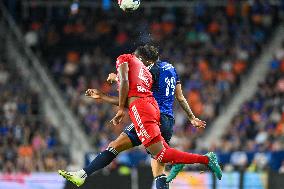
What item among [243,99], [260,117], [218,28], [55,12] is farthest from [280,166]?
[55,12]

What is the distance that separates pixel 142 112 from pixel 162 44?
16253mm

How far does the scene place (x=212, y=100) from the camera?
2702 centimetres

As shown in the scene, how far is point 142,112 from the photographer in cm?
1241

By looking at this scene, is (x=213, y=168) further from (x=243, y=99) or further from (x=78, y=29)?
(x=78, y=29)

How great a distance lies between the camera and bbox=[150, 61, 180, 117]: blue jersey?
13125 millimetres

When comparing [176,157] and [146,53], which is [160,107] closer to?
[146,53]

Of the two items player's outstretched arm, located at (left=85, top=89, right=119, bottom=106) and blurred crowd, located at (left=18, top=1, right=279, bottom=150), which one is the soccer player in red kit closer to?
player's outstretched arm, located at (left=85, top=89, right=119, bottom=106)

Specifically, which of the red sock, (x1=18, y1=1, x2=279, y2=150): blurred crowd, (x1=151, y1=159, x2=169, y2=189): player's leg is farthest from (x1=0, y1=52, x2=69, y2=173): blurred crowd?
the red sock

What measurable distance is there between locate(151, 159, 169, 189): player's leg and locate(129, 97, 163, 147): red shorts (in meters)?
0.54

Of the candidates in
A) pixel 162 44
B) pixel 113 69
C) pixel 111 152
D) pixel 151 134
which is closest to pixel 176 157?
pixel 151 134

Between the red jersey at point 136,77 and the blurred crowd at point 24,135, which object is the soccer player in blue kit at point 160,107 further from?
the blurred crowd at point 24,135

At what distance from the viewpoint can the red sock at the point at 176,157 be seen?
12.4 meters

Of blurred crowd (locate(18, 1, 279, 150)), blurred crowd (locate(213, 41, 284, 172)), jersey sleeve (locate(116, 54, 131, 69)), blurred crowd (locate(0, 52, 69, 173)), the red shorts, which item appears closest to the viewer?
the red shorts

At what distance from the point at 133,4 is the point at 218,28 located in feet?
53.7
